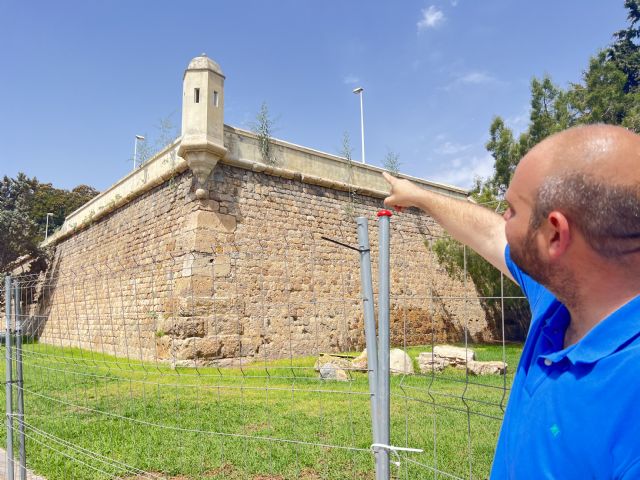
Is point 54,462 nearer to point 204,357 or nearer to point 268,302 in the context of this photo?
point 204,357

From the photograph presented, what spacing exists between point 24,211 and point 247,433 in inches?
711

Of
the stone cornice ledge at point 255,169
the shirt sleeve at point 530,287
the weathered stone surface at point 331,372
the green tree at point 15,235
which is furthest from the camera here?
the green tree at point 15,235

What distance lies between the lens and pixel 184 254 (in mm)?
8641

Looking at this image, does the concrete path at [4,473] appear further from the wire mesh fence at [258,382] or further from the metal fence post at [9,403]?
the metal fence post at [9,403]

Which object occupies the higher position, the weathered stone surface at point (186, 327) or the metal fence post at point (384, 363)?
the metal fence post at point (384, 363)

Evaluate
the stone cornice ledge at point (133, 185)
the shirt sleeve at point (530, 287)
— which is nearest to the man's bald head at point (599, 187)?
the shirt sleeve at point (530, 287)

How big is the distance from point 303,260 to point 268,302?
1359 mm

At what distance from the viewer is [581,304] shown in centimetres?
87

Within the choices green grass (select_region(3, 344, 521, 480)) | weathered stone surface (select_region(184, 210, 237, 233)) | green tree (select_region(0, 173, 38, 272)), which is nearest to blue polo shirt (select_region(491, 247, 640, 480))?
green grass (select_region(3, 344, 521, 480))

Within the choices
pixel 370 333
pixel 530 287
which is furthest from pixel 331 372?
pixel 530 287

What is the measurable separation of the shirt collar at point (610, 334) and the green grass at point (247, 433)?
1571mm

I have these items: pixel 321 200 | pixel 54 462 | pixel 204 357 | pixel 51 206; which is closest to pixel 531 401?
pixel 54 462

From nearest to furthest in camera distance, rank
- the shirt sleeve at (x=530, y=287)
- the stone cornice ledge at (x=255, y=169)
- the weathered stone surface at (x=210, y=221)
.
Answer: the shirt sleeve at (x=530, y=287) < the weathered stone surface at (x=210, y=221) < the stone cornice ledge at (x=255, y=169)

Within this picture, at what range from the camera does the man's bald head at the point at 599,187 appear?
776 millimetres
